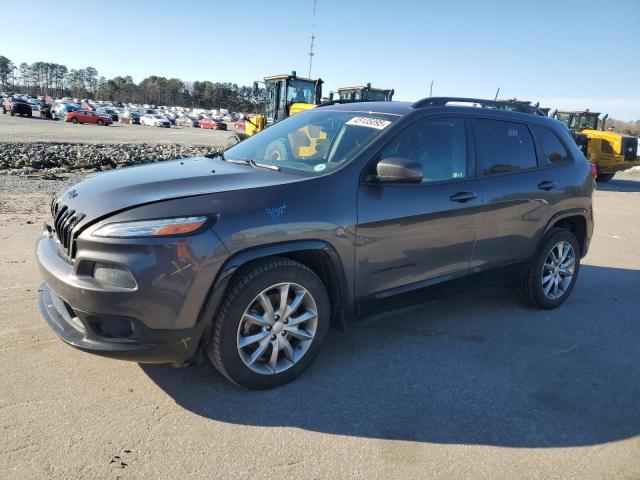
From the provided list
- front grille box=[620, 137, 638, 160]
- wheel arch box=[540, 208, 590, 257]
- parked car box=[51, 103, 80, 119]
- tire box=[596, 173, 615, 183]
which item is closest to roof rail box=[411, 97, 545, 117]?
wheel arch box=[540, 208, 590, 257]

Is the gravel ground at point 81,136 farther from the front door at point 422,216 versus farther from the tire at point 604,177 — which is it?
the front door at point 422,216

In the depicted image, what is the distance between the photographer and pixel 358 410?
3.12 metres

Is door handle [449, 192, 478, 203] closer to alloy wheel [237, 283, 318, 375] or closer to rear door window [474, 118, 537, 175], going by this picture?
rear door window [474, 118, 537, 175]

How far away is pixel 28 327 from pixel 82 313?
4.74 ft

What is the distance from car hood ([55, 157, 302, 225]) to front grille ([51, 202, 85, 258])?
0.12 feet

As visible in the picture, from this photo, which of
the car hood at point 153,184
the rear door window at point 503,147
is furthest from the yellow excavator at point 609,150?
the car hood at point 153,184

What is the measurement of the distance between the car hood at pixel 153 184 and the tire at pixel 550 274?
2.74 m

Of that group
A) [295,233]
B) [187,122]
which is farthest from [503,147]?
[187,122]

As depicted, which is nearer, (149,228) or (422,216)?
(149,228)

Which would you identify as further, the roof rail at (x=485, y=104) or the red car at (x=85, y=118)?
the red car at (x=85, y=118)

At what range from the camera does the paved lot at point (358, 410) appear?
263cm

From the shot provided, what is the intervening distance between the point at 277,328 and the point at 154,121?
2425 inches

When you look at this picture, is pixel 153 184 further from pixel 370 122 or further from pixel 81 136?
pixel 81 136

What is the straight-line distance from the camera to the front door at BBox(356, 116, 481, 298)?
3553mm
